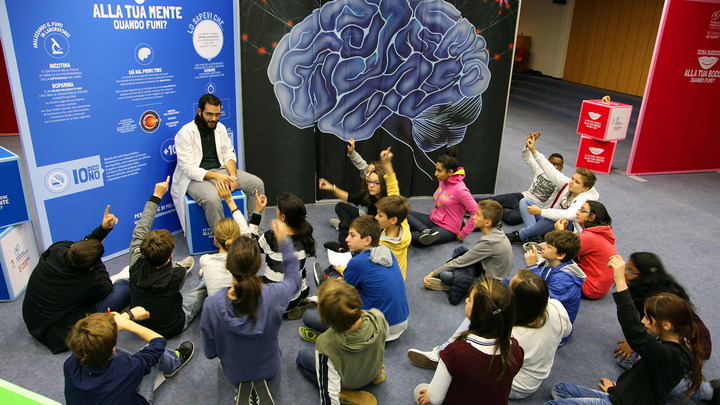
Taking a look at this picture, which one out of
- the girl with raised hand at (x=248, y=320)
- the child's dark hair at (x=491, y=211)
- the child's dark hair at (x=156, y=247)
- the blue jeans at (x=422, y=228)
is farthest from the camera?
the blue jeans at (x=422, y=228)

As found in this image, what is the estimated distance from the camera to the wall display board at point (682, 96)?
19.5ft

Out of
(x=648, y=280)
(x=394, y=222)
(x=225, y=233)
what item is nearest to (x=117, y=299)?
(x=225, y=233)

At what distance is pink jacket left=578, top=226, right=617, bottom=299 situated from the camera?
3.48 meters

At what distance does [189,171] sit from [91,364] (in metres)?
2.21

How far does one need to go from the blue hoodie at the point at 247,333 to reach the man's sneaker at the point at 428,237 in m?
1.93

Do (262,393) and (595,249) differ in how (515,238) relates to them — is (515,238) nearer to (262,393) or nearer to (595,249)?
(595,249)

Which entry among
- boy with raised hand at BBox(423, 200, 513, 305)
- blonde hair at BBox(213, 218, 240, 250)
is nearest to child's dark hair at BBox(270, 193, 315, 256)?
blonde hair at BBox(213, 218, 240, 250)

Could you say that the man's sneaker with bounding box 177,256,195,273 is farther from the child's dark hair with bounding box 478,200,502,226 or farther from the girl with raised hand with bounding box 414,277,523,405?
the girl with raised hand with bounding box 414,277,523,405

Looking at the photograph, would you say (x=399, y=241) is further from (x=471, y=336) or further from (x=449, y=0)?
(x=449, y=0)

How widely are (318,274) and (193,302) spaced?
89 centimetres

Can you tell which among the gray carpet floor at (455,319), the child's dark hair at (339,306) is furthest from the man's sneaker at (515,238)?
the child's dark hair at (339,306)

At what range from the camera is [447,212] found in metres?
4.41

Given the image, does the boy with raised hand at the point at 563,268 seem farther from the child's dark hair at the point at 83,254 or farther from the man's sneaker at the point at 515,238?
the child's dark hair at the point at 83,254

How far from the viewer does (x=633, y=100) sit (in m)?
9.62
